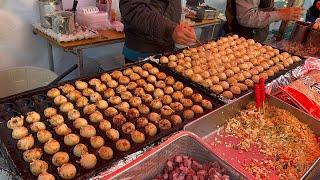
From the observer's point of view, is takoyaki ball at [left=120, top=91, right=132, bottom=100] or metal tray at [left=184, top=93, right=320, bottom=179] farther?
takoyaki ball at [left=120, top=91, right=132, bottom=100]

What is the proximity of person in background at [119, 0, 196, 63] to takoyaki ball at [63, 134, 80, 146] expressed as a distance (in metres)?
1.08

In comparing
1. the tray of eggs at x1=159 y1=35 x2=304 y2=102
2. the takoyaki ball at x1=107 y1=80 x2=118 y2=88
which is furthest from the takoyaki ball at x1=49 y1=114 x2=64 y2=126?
the tray of eggs at x1=159 y1=35 x2=304 y2=102

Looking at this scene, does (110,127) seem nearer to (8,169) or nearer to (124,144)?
(124,144)

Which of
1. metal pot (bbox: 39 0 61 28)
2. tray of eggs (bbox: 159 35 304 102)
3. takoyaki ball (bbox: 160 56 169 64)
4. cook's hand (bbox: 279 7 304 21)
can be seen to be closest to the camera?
tray of eggs (bbox: 159 35 304 102)

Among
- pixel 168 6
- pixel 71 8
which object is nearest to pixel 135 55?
pixel 168 6

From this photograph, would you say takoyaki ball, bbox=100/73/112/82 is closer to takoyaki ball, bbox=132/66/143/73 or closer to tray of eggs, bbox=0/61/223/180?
tray of eggs, bbox=0/61/223/180

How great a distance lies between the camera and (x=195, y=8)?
4719 mm

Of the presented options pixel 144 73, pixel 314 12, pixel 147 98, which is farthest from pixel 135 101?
pixel 314 12

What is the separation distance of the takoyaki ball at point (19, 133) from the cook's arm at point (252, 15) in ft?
8.25

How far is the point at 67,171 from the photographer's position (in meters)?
1.30

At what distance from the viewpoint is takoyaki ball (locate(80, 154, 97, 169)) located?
1.35 meters

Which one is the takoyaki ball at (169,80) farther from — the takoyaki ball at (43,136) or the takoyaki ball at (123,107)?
the takoyaki ball at (43,136)

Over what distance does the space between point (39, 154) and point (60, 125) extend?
241 millimetres

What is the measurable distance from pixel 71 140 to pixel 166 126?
49cm
